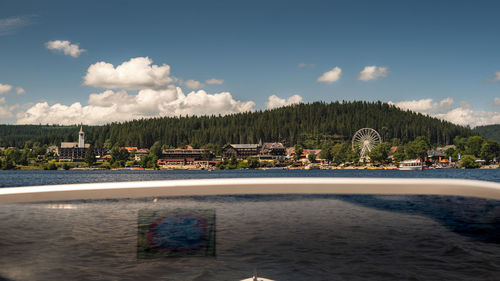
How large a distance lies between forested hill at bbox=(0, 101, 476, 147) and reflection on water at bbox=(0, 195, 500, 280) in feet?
573

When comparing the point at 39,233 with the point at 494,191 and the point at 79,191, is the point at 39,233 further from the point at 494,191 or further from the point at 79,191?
the point at 494,191

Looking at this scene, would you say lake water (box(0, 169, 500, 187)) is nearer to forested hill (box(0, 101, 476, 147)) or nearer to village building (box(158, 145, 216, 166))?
village building (box(158, 145, 216, 166))

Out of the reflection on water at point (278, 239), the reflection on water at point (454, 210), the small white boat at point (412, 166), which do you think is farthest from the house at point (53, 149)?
the reflection on water at point (454, 210)

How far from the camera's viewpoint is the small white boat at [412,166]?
120125 millimetres

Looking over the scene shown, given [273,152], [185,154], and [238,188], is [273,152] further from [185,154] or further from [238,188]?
[238,188]

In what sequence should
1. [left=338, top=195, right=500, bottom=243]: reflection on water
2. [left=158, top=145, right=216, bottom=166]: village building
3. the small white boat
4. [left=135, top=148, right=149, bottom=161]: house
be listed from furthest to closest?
[left=158, top=145, right=216, bottom=166]: village building
[left=135, top=148, right=149, bottom=161]: house
the small white boat
[left=338, top=195, right=500, bottom=243]: reflection on water

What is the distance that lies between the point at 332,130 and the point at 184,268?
600 feet

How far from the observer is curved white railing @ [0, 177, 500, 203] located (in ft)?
5.68

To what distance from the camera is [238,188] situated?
69.1 inches

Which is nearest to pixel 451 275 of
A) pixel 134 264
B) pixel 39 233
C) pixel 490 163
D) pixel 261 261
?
pixel 261 261

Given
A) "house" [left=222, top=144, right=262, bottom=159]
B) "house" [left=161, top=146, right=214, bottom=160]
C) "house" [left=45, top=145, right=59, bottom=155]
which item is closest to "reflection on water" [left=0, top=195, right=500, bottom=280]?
"house" [left=222, top=144, right=262, bottom=159]

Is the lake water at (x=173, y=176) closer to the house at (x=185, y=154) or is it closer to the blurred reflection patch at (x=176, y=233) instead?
the blurred reflection patch at (x=176, y=233)

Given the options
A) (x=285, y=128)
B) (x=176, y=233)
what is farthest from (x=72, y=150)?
(x=176, y=233)

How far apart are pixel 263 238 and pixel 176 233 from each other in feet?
1.36
